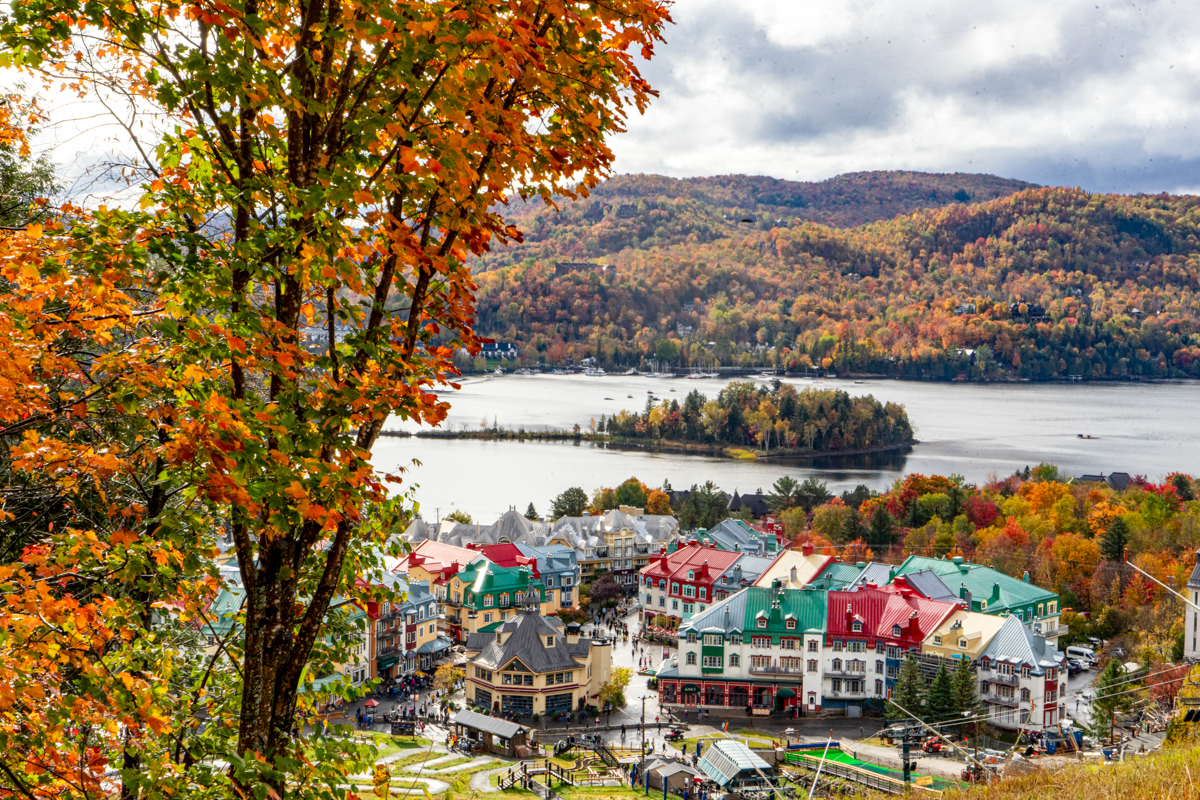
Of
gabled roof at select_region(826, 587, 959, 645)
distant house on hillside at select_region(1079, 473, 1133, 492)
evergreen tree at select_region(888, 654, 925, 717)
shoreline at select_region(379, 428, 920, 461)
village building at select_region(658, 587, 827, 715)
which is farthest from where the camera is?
shoreline at select_region(379, 428, 920, 461)

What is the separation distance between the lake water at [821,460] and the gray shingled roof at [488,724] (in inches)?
420

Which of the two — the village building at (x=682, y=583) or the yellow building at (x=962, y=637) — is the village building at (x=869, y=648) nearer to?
the yellow building at (x=962, y=637)

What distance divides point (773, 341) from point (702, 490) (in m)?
72.8

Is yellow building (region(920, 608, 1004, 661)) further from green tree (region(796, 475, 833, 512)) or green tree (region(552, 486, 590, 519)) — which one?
green tree (region(796, 475, 833, 512))

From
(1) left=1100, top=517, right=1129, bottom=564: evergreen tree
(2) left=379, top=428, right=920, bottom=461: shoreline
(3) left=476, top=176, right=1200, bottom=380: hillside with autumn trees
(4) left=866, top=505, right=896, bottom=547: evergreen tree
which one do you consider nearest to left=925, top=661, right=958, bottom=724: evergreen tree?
(1) left=1100, top=517, right=1129, bottom=564: evergreen tree

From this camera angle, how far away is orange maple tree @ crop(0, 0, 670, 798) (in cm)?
179

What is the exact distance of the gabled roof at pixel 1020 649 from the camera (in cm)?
1557

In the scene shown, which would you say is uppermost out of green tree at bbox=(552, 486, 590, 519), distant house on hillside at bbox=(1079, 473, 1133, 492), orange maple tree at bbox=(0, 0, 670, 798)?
orange maple tree at bbox=(0, 0, 670, 798)

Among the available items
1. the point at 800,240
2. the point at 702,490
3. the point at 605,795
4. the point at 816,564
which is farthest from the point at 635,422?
the point at 800,240

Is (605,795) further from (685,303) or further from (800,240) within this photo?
(800,240)

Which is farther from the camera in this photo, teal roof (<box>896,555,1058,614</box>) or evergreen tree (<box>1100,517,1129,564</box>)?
evergreen tree (<box>1100,517,1129,564</box>)

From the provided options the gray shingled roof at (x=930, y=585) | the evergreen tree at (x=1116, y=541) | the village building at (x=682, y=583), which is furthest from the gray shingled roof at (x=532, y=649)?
the evergreen tree at (x=1116, y=541)

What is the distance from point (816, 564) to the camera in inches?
846

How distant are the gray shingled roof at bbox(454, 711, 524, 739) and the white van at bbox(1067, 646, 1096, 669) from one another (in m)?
12.4
